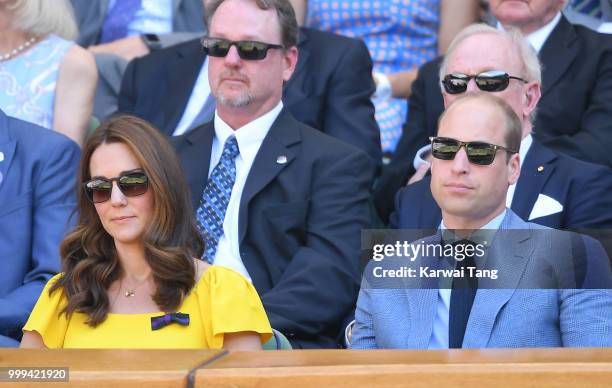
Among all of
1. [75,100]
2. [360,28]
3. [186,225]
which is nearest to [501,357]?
[186,225]

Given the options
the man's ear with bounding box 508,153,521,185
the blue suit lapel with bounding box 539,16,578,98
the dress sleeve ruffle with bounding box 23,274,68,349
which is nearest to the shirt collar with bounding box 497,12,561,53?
the blue suit lapel with bounding box 539,16,578,98

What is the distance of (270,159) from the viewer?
14.9 feet

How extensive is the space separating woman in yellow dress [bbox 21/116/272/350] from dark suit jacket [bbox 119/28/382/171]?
1.72 m

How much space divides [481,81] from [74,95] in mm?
1687

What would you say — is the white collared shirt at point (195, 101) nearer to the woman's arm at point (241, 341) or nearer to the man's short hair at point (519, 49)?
the man's short hair at point (519, 49)

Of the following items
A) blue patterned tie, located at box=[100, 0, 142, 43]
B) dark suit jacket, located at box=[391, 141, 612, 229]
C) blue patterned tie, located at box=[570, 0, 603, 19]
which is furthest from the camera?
blue patterned tie, located at box=[100, 0, 142, 43]

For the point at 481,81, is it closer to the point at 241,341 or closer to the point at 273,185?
the point at 273,185

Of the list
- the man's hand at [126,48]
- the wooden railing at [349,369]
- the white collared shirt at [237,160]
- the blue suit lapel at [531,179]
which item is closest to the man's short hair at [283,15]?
the white collared shirt at [237,160]

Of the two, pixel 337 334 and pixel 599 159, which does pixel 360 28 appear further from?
pixel 337 334

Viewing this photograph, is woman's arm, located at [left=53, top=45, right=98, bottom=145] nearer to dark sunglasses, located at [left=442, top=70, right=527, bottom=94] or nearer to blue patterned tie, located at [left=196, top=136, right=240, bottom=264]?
blue patterned tie, located at [left=196, top=136, right=240, bottom=264]

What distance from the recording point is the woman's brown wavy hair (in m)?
3.45

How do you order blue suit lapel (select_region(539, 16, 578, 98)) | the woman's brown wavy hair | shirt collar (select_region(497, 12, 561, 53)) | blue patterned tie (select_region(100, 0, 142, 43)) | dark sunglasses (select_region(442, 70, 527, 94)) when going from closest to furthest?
the woman's brown wavy hair → dark sunglasses (select_region(442, 70, 527, 94)) → blue suit lapel (select_region(539, 16, 578, 98)) → shirt collar (select_region(497, 12, 561, 53)) → blue patterned tie (select_region(100, 0, 142, 43))

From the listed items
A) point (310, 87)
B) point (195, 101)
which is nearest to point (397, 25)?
point (310, 87)

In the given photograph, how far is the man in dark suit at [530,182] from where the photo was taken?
423 cm
